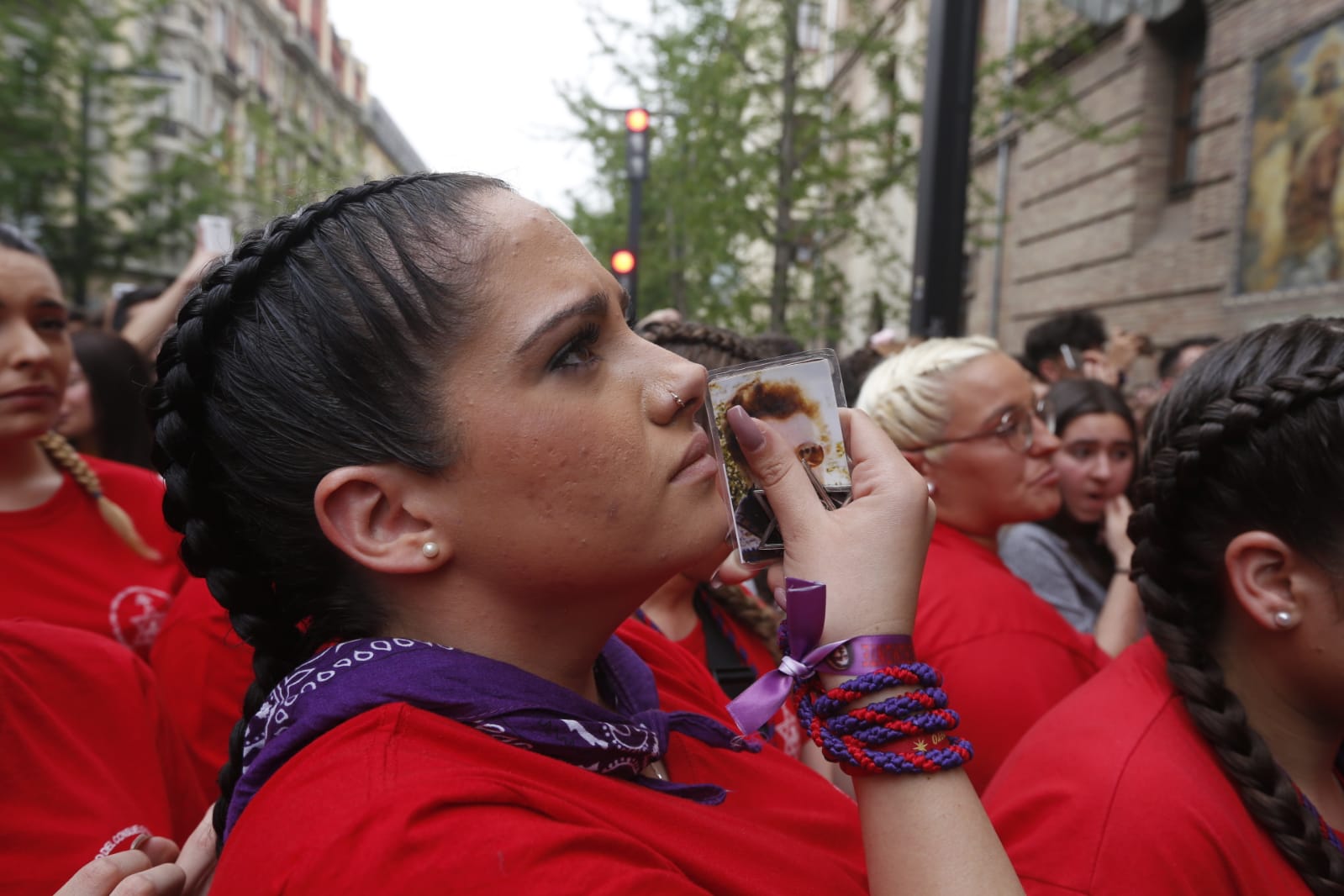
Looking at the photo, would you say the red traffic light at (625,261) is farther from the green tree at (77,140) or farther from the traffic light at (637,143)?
the green tree at (77,140)

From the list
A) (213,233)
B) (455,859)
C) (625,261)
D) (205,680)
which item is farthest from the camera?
(625,261)

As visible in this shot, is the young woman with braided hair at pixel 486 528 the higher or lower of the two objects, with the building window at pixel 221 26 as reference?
lower

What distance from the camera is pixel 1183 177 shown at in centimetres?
1251

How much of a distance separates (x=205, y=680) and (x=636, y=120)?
800 cm

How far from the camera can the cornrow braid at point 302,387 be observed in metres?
1.38

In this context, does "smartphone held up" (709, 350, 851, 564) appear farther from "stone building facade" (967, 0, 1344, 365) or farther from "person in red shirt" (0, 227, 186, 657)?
"stone building facade" (967, 0, 1344, 365)

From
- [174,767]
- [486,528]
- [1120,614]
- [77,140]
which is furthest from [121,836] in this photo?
[77,140]

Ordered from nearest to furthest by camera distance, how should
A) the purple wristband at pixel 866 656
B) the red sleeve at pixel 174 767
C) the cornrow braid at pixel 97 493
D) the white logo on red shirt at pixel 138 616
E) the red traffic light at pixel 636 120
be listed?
the purple wristband at pixel 866 656
the red sleeve at pixel 174 767
the white logo on red shirt at pixel 138 616
the cornrow braid at pixel 97 493
the red traffic light at pixel 636 120

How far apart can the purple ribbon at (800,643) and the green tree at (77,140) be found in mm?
13393

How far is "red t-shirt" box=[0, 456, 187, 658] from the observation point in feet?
8.52

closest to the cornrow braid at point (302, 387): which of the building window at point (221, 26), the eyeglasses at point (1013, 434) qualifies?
the eyeglasses at point (1013, 434)

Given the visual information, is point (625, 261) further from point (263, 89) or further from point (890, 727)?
point (263, 89)

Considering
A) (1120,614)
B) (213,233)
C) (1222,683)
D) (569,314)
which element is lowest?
(1120,614)

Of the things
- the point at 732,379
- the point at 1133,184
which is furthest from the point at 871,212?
the point at 732,379
